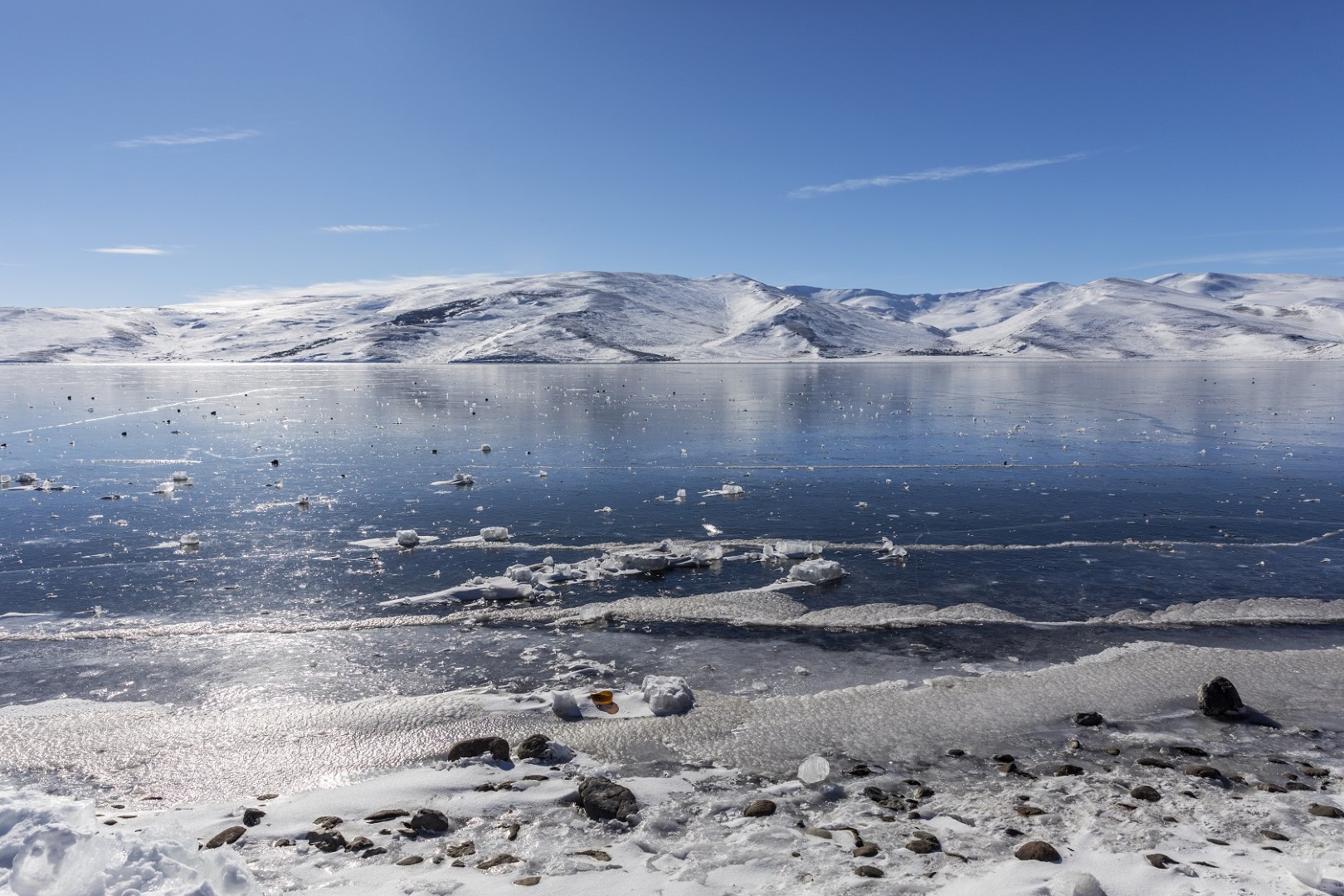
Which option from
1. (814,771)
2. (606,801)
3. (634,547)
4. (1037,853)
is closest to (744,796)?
(814,771)

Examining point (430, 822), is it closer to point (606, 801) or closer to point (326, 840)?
point (326, 840)

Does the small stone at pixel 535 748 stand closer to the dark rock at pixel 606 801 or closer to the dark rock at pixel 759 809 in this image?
the dark rock at pixel 606 801

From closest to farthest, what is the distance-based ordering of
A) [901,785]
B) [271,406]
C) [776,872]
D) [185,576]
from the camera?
[776,872] → [901,785] → [185,576] → [271,406]

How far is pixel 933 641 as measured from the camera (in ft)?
42.8

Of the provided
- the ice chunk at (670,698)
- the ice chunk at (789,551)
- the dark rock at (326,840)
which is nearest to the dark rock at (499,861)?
the dark rock at (326,840)

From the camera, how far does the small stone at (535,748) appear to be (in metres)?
9.11

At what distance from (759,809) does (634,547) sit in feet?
35.5

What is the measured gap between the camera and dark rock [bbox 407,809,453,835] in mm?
7523

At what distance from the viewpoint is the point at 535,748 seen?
9156 mm

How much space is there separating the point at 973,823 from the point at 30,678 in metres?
12.8

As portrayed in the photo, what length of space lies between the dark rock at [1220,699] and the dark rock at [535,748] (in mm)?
8444

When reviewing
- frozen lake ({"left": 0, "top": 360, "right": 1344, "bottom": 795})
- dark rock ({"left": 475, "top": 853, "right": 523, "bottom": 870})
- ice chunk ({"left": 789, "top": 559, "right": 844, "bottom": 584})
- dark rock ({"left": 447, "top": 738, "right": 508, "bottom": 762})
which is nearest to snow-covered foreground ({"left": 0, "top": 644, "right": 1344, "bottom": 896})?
dark rock ({"left": 475, "top": 853, "right": 523, "bottom": 870})

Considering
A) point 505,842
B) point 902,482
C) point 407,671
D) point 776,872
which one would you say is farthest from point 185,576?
point 902,482

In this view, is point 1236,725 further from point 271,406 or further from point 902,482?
point 271,406
